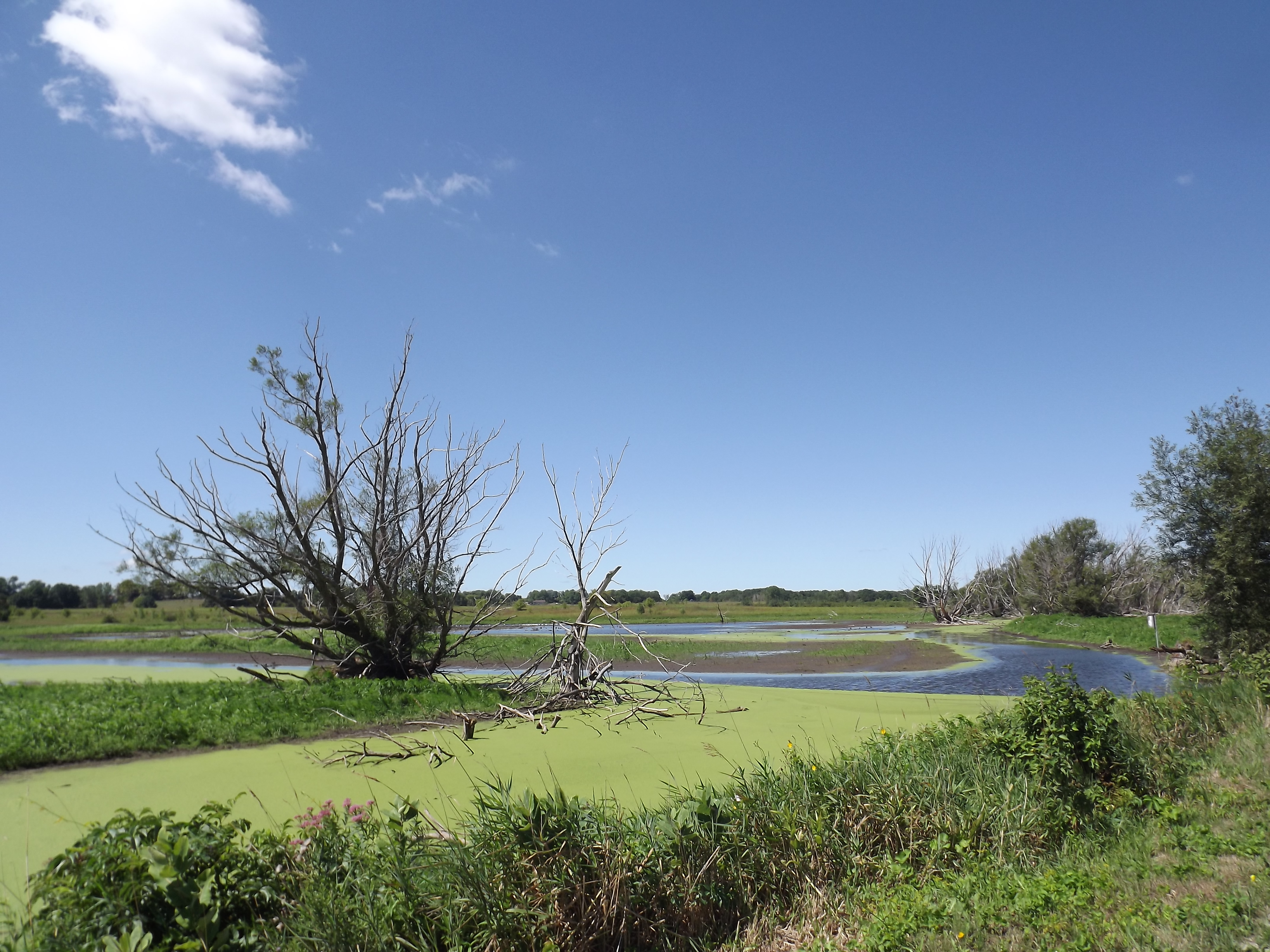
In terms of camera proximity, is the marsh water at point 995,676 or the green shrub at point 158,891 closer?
the green shrub at point 158,891

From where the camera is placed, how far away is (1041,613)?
52188 mm

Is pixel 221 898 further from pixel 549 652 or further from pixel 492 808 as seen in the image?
pixel 549 652

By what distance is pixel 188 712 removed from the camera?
11.2 metres

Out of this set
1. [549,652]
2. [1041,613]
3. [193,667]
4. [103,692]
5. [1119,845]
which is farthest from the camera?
[1041,613]

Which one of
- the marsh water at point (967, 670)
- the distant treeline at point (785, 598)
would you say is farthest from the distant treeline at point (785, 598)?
the marsh water at point (967, 670)

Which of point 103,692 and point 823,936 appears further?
point 103,692

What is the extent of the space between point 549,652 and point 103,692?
26.3ft

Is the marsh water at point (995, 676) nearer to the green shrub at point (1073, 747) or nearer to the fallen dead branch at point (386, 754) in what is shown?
the green shrub at point (1073, 747)

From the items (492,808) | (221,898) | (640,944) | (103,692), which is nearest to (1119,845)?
(640,944)

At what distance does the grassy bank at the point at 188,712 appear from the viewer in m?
9.73

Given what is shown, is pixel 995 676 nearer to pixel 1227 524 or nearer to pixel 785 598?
pixel 1227 524

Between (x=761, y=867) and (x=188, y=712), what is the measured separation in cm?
979

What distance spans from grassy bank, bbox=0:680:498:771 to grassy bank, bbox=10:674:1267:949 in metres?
5.42

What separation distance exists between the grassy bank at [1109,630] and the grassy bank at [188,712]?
70.4 feet
